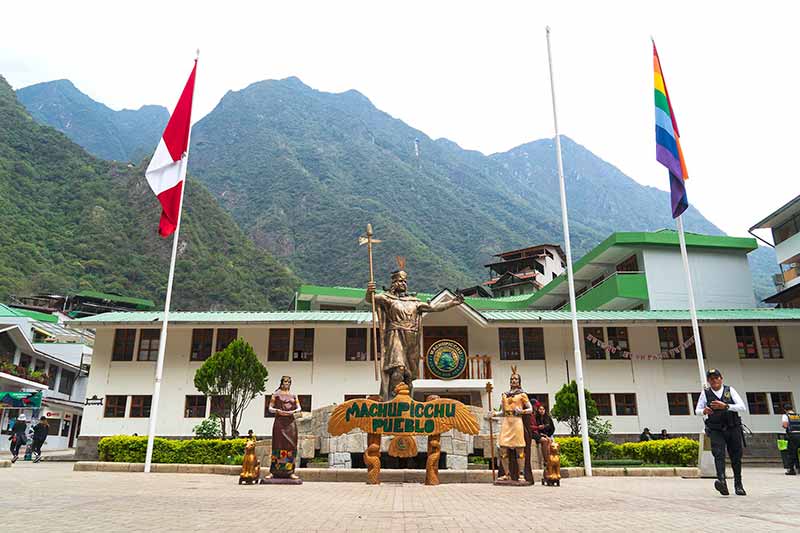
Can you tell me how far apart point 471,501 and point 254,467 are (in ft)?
17.2

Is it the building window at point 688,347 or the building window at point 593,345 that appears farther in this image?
the building window at point 593,345

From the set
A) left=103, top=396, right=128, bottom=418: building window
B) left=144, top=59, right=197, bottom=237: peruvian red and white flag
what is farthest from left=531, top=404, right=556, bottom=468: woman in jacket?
left=103, top=396, right=128, bottom=418: building window

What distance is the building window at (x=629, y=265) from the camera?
3268 centimetres

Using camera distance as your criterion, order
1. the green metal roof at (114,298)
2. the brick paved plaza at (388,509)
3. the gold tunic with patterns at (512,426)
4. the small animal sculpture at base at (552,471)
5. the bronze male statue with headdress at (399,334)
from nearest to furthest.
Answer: the brick paved plaza at (388,509) → the gold tunic with patterns at (512,426) → the small animal sculpture at base at (552,471) → the bronze male statue with headdress at (399,334) → the green metal roof at (114,298)

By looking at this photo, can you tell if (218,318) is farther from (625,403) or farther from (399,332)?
(625,403)

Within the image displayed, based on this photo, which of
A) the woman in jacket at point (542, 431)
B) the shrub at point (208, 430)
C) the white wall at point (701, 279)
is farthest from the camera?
the white wall at point (701, 279)

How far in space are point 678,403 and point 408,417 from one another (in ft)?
60.9

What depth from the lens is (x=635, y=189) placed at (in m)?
198

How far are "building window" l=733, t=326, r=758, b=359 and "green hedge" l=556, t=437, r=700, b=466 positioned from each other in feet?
34.8

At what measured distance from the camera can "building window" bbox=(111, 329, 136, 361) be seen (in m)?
25.9

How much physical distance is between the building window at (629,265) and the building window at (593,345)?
7.76 m

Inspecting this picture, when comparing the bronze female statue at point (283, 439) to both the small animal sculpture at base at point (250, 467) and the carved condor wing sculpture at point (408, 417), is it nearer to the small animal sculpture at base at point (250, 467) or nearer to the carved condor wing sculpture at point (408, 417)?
the small animal sculpture at base at point (250, 467)

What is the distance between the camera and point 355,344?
2619cm

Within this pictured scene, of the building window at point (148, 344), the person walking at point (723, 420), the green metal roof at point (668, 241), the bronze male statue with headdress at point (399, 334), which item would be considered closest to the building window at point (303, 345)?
the building window at point (148, 344)
